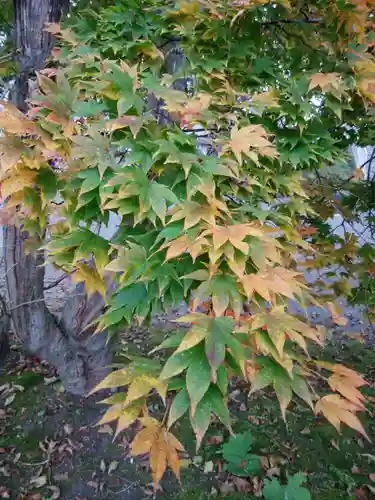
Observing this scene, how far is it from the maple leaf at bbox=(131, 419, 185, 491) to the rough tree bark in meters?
1.27

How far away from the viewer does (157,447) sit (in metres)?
1.17

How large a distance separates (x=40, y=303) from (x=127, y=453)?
1.10 m

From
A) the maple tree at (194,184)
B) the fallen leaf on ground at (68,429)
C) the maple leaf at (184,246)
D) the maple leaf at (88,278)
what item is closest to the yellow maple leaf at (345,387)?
the maple tree at (194,184)

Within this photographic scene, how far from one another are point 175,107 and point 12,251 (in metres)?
1.59

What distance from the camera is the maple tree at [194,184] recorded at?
3.58 feet

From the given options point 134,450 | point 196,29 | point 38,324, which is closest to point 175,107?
point 196,29

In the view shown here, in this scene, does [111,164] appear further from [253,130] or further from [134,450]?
[134,450]

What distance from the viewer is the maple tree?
1.09 m

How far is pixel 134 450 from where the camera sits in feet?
3.76

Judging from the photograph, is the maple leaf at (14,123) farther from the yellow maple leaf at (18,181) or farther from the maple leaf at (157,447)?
the maple leaf at (157,447)

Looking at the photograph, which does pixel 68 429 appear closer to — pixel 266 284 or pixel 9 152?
pixel 9 152

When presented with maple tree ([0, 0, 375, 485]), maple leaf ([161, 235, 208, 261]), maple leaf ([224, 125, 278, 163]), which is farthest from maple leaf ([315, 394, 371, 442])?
maple leaf ([224, 125, 278, 163])

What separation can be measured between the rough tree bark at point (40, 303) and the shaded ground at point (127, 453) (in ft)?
1.02

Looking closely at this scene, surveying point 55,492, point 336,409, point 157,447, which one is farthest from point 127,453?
point 336,409
